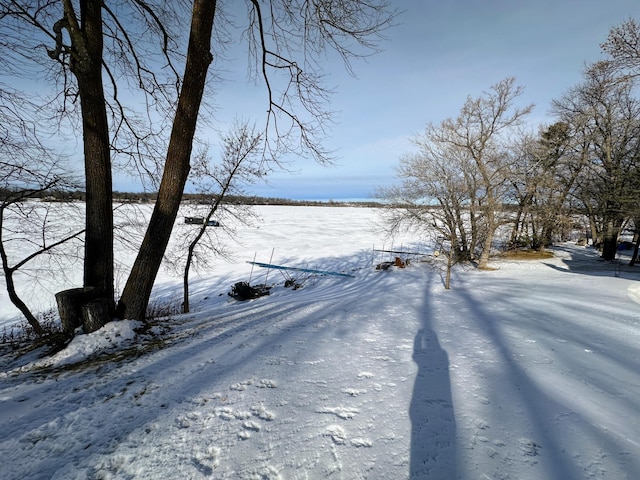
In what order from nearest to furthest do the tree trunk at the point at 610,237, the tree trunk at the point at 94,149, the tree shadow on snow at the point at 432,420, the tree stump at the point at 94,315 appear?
the tree shadow on snow at the point at 432,420 < the tree stump at the point at 94,315 < the tree trunk at the point at 94,149 < the tree trunk at the point at 610,237

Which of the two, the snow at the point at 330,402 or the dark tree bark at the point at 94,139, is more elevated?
the dark tree bark at the point at 94,139

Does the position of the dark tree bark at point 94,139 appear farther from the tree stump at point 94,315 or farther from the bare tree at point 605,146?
the bare tree at point 605,146

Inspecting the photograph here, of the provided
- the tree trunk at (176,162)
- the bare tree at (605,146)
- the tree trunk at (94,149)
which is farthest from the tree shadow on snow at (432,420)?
the bare tree at (605,146)

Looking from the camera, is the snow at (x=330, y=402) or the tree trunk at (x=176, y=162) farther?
the tree trunk at (x=176, y=162)

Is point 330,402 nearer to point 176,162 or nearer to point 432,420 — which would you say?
point 432,420

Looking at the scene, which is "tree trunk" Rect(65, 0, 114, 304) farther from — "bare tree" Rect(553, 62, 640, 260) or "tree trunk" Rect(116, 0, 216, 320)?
"bare tree" Rect(553, 62, 640, 260)

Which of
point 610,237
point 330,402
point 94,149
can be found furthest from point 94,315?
point 610,237

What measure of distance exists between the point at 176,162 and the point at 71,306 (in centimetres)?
215

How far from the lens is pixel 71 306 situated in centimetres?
326

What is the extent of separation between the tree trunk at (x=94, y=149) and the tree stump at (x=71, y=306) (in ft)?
0.53

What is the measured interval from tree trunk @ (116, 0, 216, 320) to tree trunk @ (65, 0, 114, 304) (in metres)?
0.35

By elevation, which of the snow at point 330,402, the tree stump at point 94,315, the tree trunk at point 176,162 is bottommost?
the snow at point 330,402

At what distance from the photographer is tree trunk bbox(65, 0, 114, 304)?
10.9 feet

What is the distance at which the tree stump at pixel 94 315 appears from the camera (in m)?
3.22
